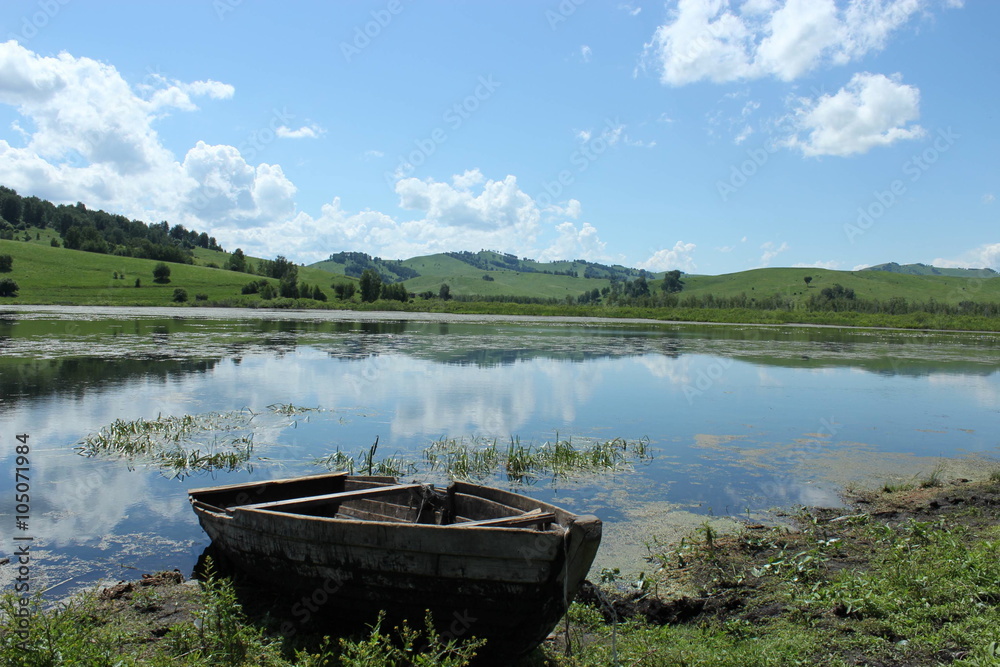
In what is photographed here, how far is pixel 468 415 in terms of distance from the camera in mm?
18984

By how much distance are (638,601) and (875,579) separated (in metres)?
2.60

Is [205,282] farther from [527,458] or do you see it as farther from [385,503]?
[385,503]

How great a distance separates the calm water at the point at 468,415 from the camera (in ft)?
35.6

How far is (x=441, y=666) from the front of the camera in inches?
217

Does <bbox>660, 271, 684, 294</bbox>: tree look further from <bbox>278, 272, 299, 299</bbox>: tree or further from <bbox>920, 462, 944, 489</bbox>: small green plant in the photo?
<bbox>920, 462, 944, 489</bbox>: small green plant

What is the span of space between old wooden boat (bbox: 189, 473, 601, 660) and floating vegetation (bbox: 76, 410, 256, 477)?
5721 mm

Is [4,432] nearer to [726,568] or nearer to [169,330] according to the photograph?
[726,568]

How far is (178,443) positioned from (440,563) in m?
10.8

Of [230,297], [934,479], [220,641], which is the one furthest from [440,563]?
[230,297]

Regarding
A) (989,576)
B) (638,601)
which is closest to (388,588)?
(638,601)

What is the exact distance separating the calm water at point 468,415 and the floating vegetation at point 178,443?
388 mm

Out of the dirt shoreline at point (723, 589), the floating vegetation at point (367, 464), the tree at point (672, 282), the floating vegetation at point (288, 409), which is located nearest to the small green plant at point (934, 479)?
the dirt shoreline at point (723, 589)

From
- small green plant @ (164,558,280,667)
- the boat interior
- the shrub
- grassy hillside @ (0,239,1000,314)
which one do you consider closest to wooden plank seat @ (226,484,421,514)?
the boat interior

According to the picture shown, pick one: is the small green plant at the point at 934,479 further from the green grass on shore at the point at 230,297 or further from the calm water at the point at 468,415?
the green grass on shore at the point at 230,297
